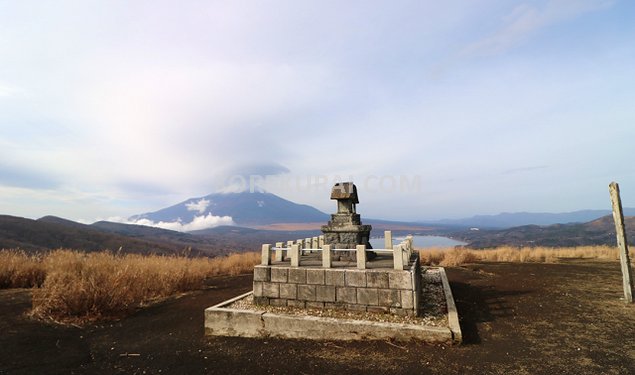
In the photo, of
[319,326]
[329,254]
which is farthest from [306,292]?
[319,326]

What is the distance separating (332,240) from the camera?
1028 cm

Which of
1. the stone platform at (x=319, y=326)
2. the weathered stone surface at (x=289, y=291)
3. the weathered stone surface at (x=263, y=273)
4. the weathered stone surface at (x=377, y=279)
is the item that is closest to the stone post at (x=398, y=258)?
the weathered stone surface at (x=377, y=279)

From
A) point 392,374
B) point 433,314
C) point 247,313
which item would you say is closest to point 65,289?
point 247,313

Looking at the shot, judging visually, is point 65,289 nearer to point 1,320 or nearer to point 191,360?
point 1,320

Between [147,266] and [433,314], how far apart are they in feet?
37.7

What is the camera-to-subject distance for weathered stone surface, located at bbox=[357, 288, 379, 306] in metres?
7.24

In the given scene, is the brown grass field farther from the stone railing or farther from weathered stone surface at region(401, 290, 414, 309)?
weathered stone surface at region(401, 290, 414, 309)

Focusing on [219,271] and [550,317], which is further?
[219,271]

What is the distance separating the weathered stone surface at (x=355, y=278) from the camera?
7.36 meters

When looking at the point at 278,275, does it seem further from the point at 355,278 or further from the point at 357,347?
the point at 357,347

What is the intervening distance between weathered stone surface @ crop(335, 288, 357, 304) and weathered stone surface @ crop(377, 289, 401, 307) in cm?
59

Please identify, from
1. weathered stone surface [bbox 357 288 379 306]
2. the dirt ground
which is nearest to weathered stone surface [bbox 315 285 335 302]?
weathered stone surface [bbox 357 288 379 306]

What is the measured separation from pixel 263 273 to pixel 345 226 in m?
3.15

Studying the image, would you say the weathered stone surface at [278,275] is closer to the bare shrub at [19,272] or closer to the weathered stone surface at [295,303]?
the weathered stone surface at [295,303]
